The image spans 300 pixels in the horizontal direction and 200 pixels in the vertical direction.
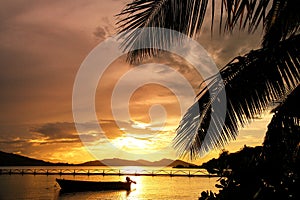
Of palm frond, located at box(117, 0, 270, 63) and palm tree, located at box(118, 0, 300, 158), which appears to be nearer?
palm frond, located at box(117, 0, 270, 63)

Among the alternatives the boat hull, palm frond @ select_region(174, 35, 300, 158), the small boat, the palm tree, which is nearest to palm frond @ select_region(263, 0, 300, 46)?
the palm tree

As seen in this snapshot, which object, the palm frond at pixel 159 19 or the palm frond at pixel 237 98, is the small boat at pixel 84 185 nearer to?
the palm frond at pixel 237 98

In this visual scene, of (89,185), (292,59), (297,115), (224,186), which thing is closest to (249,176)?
(224,186)

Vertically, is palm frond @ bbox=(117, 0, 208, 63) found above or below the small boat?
above

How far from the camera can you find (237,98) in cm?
594

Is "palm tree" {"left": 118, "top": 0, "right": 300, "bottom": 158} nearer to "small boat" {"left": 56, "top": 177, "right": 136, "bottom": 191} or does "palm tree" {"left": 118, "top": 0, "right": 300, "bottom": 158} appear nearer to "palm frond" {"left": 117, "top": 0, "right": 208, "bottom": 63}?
"palm frond" {"left": 117, "top": 0, "right": 208, "bottom": 63}

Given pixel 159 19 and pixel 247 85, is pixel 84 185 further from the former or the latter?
pixel 159 19

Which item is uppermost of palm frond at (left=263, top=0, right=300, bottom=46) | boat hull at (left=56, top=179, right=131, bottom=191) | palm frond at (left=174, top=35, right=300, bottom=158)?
palm frond at (left=263, top=0, right=300, bottom=46)

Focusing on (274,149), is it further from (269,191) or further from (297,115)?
(269,191)

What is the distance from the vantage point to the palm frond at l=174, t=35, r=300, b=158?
576 centimetres

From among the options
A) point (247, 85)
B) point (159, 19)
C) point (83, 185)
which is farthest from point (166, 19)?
point (83, 185)

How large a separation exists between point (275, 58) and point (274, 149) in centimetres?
124

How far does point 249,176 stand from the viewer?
4406mm

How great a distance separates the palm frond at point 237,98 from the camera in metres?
5.76
